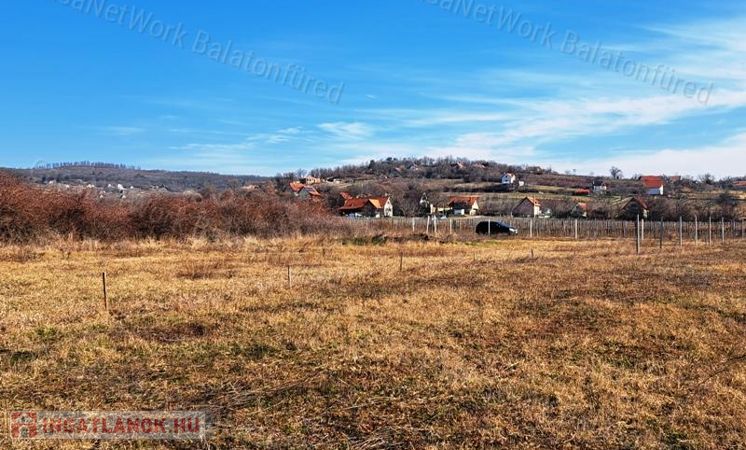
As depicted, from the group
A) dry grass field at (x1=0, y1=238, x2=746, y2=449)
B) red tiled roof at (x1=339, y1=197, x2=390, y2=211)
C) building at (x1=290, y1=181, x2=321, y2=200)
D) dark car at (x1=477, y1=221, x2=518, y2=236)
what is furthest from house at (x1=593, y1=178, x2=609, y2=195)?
dry grass field at (x1=0, y1=238, x2=746, y2=449)

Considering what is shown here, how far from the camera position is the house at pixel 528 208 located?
252 feet

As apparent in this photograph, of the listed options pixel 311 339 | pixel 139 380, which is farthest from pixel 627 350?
pixel 139 380

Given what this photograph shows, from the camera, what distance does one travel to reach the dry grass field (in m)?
4.75

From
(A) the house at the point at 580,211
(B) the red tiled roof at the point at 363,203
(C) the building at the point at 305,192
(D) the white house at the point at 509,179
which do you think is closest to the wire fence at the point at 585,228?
(C) the building at the point at 305,192

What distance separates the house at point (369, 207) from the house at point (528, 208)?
17513mm

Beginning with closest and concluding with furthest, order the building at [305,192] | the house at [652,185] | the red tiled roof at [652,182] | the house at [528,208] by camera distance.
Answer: the building at [305,192] < the house at [528,208] < the house at [652,185] < the red tiled roof at [652,182]

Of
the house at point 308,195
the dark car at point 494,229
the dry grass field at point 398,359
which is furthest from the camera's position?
the dark car at point 494,229

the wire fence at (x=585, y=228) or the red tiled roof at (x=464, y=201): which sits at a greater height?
the red tiled roof at (x=464, y=201)

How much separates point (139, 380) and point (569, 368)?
15.3 feet

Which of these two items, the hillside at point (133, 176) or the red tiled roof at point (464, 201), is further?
the hillside at point (133, 176)

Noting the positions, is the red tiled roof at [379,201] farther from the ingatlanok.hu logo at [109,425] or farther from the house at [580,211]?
the ingatlanok.hu logo at [109,425]

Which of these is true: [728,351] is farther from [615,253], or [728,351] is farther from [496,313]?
[615,253]

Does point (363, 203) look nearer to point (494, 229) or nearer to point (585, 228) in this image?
point (494, 229)

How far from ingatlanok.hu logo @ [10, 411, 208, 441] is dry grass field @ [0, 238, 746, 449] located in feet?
0.54
